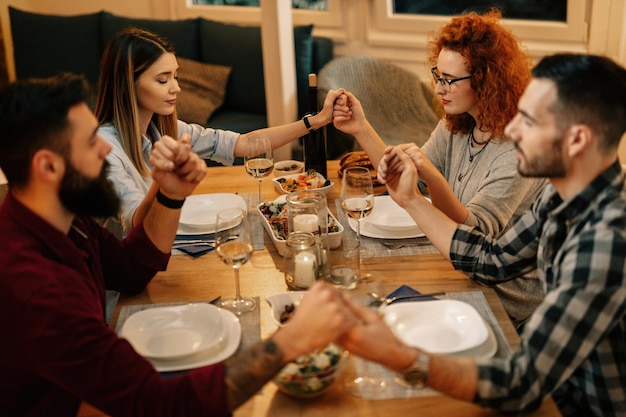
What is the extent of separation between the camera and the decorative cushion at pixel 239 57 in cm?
448

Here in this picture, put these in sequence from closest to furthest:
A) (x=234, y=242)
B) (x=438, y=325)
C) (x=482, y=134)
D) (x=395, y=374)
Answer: (x=395, y=374) → (x=438, y=325) → (x=234, y=242) → (x=482, y=134)

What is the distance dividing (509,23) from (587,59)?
2732 mm

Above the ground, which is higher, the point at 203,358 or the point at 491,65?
the point at 491,65

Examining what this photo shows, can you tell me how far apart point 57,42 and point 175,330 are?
366cm

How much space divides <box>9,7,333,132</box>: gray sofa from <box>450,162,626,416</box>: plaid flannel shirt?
119 inches

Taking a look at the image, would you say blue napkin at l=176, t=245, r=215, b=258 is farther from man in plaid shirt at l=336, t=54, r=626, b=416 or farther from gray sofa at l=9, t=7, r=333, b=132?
gray sofa at l=9, t=7, r=333, b=132

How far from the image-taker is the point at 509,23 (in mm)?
3986

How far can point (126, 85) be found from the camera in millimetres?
2344

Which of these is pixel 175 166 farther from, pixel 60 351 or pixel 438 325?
pixel 438 325

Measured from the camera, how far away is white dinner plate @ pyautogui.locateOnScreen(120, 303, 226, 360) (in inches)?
58.9

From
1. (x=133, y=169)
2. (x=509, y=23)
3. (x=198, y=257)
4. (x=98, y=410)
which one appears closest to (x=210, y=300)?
(x=198, y=257)

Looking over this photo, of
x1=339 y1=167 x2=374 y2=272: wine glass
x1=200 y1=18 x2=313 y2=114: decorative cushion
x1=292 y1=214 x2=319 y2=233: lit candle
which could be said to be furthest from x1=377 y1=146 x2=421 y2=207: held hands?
x1=200 y1=18 x2=313 y2=114: decorative cushion

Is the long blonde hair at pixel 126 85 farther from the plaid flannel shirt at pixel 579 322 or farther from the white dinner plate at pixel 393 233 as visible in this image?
the plaid flannel shirt at pixel 579 322

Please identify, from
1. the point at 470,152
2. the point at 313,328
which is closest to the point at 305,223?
the point at 313,328
